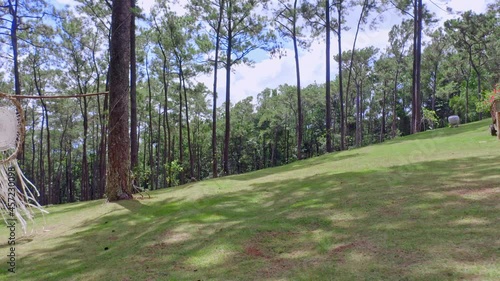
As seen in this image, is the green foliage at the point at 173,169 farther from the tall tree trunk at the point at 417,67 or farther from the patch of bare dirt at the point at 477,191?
the tall tree trunk at the point at 417,67

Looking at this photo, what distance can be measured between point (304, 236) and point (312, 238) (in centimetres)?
14

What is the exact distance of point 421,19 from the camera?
23.4 meters

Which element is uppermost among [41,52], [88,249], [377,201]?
[41,52]

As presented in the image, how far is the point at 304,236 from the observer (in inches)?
165

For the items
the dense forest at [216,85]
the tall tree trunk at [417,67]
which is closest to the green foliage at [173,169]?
the dense forest at [216,85]

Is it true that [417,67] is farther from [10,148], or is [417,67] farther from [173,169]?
[10,148]

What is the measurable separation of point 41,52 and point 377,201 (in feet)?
96.4

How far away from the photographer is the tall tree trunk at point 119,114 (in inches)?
336

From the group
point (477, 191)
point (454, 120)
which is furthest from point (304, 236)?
point (454, 120)

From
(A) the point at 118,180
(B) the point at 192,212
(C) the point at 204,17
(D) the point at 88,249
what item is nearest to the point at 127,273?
(D) the point at 88,249

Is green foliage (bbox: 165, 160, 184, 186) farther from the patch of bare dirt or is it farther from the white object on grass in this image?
the white object on grass

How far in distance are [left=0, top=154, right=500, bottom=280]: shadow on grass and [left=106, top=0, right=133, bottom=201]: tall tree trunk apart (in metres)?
1.79

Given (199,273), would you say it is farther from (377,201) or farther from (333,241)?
(377,201)

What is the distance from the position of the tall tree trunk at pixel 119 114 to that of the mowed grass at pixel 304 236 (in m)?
1.29
